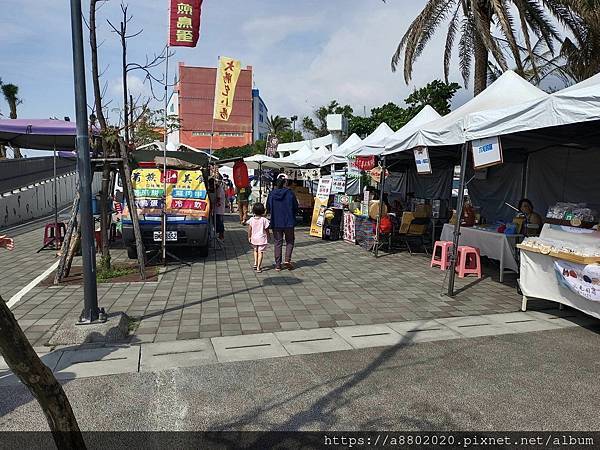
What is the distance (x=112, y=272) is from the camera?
7859mm

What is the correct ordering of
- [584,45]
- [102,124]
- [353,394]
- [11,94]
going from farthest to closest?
[11,94], [584,45], [102,124], [353,394]

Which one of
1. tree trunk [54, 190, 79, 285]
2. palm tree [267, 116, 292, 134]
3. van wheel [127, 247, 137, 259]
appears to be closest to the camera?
tree trunk [54, 190, 79, 285]

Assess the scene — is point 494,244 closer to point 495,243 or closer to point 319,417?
point 495,243

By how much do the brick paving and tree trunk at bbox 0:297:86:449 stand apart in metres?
3.06

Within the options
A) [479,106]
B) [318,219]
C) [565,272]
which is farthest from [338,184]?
[565,272]

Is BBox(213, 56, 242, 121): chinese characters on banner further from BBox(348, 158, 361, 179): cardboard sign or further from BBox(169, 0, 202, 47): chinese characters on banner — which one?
BBox(169, 0, 202, 47): chinese characters on banner

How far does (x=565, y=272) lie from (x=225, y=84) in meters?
12.2

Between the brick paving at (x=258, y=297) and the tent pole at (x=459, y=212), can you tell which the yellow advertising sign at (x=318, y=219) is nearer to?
the brick paving at (x=258, y=297)

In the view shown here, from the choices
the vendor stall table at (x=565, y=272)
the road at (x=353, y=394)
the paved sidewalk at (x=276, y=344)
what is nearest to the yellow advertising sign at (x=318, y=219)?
the vendor stall table at (x=565, y=272)

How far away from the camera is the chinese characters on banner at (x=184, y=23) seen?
7.69m

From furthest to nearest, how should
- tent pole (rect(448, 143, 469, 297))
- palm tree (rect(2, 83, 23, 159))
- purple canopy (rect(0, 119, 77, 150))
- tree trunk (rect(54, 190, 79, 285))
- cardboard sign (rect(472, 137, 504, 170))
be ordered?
palm tree (rect(2, 83, 23, 159))
purple canopy (rect(0, 119, 77, 150))
tree trunk (rect(54, 190, 79, 285))
tent pole (rect(448, 143, 469, 297))
cardboard sign (rect(472, 137, 504, 170))

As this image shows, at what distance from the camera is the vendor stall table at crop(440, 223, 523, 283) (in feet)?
27.4

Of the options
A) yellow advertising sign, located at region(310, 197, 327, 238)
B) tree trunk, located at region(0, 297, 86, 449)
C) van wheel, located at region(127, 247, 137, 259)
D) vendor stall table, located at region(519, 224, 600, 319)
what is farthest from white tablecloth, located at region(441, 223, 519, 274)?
tree trunk, located at region(0, 297, 86, 449)

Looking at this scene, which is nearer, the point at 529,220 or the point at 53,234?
the point at 529,220
